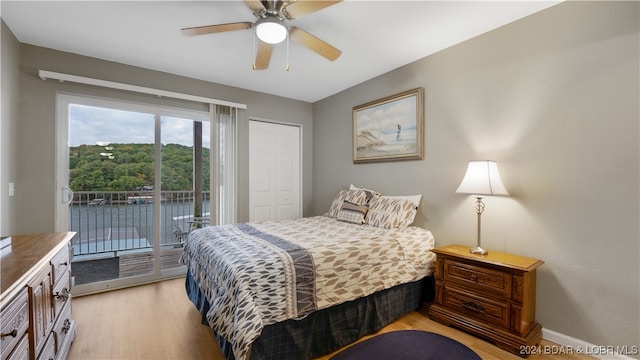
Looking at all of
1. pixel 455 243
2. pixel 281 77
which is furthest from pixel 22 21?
pixel 455 243

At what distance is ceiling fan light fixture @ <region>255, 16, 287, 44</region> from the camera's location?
1.87 meters

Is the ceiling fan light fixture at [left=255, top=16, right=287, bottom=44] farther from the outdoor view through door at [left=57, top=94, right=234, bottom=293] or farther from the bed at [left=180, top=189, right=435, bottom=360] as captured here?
the outdoor view through door at [left=57, top=94, right=234, bottom=293]

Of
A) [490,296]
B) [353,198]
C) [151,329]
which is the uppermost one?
[353,198]

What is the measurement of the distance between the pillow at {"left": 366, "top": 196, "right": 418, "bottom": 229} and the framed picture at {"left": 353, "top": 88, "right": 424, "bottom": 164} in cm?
54

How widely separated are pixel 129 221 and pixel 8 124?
1.53 metres

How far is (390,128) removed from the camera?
329 centimetres

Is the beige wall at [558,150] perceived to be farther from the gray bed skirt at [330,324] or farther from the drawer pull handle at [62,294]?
the drawer pull handle at [62,294]

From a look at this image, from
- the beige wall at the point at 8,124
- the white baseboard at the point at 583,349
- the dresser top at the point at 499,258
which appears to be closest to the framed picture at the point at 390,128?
the dresser top at the point at 499,258

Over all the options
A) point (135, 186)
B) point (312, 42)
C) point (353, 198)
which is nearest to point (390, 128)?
point (353, 198)

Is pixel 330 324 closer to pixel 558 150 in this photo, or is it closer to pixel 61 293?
pixel 61 293

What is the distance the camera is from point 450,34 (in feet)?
8.08

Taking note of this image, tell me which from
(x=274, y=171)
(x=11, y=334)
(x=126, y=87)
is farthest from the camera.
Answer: (x=274, y=171)

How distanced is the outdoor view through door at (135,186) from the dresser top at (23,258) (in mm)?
1441

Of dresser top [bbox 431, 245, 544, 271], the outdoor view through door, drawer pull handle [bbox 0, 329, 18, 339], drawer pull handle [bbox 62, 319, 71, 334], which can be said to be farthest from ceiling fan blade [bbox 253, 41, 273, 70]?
drawer pull handle [bbox 62, 319, 71, 334]
